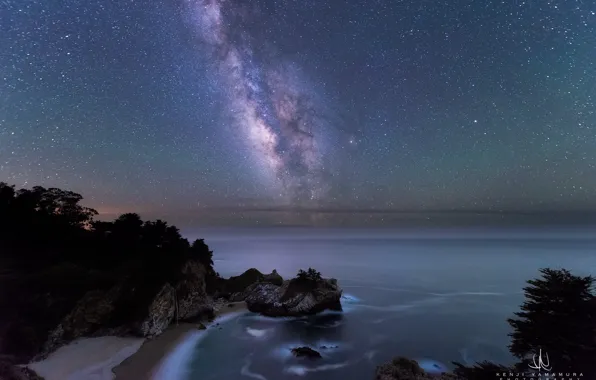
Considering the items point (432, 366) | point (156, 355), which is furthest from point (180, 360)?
point (432, 366)

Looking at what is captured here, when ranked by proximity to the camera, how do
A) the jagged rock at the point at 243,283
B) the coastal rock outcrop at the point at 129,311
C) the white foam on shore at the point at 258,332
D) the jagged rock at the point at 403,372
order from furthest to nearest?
the jagged rock at the point at 243,283 → the white foam on shore at the point at 258,332 → the coastal rock outcrop at the point at 129,311 → the jagged rock at the point at 403,372

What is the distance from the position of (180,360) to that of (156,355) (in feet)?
7.87

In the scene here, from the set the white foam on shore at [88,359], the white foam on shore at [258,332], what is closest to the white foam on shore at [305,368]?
Result: the white foam on shore at [258,332]

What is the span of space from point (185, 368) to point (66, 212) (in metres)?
31.4

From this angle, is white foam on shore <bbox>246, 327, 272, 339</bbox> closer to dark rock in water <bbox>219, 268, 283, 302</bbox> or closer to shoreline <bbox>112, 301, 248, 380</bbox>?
shoreline <bbox>112, 301, 248, 380</bbox>

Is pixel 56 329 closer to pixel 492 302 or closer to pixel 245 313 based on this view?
pixel 245 313

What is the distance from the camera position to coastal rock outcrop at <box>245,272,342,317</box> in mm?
46625

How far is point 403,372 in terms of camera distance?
1005 inches

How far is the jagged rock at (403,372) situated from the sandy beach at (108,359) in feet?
61.2

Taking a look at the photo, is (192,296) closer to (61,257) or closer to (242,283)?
(61,257)

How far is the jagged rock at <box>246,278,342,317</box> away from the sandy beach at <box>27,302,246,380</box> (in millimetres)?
15293

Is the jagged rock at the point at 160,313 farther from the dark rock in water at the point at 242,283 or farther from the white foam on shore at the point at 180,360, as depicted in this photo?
the dark rock in water at the point at 242,283

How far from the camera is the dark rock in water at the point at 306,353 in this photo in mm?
31156
